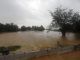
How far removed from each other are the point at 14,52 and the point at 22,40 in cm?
428

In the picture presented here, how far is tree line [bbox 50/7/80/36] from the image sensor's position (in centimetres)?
2206

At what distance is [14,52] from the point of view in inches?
531

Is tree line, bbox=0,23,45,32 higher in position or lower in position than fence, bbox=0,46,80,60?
higher

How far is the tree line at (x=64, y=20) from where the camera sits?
72.4 feet

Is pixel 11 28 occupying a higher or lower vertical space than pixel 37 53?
higher

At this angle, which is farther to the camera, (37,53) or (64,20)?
(64,20)

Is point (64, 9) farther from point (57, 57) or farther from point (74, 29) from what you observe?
point (57, 57)

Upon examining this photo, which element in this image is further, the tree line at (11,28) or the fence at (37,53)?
the tree line at (11,28)

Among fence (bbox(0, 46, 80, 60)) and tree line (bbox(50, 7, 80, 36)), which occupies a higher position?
tree line (bbox(50, 7, 80, 36))

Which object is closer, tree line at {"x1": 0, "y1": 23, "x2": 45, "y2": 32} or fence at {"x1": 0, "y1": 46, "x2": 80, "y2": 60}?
fence at {"x1": 0, "y1": 46, "x2": 80, "y2": 60}

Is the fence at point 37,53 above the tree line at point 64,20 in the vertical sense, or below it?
below

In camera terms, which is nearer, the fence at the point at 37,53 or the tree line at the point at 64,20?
the fence at the point at 37,53

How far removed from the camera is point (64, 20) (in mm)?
22125

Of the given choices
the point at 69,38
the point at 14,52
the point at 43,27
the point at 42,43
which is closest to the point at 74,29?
the point at 69,38
